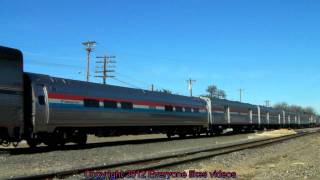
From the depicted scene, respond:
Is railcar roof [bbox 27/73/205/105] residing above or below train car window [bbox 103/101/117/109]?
above

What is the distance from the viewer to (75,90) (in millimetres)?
26094

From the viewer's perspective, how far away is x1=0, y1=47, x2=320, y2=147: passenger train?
845 inches

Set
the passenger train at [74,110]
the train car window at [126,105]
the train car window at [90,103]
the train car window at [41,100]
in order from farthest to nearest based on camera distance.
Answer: the train car window at [126,105], the train car window at [90,103], the train car window at [41,100], the passenger train at [74,110]

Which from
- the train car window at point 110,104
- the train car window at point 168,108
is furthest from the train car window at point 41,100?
the train car window at point 168,108

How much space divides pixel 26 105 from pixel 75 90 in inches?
144

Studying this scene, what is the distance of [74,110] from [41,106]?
2.61 m

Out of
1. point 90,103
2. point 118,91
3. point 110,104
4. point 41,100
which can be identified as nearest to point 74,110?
point 90,103

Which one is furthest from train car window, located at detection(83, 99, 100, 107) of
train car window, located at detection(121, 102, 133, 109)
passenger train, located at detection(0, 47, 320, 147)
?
train car window, located at detection(121, 102, 133, 109)

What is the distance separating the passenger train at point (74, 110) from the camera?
2147cm

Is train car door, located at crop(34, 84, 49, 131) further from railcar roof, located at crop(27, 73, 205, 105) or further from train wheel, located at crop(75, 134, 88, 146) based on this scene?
train wheel, located at crop(75, 134, 88, 146)

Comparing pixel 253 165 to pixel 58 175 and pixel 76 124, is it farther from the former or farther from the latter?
pixel 76 124

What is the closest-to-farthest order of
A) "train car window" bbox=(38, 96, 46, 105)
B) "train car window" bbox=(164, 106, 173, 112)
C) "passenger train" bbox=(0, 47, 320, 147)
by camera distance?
"passenger train" bbox=(0, 47, 320, 147) < "train car window" bbox=(38, 96, 46, 105) < "train car window" bbox=(164, 106, 173, 112)

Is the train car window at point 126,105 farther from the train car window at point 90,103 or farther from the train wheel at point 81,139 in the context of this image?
the train wheel at point 81,139

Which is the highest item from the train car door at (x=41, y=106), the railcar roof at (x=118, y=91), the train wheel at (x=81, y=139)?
the railcar roof at (x=118, y=91)
